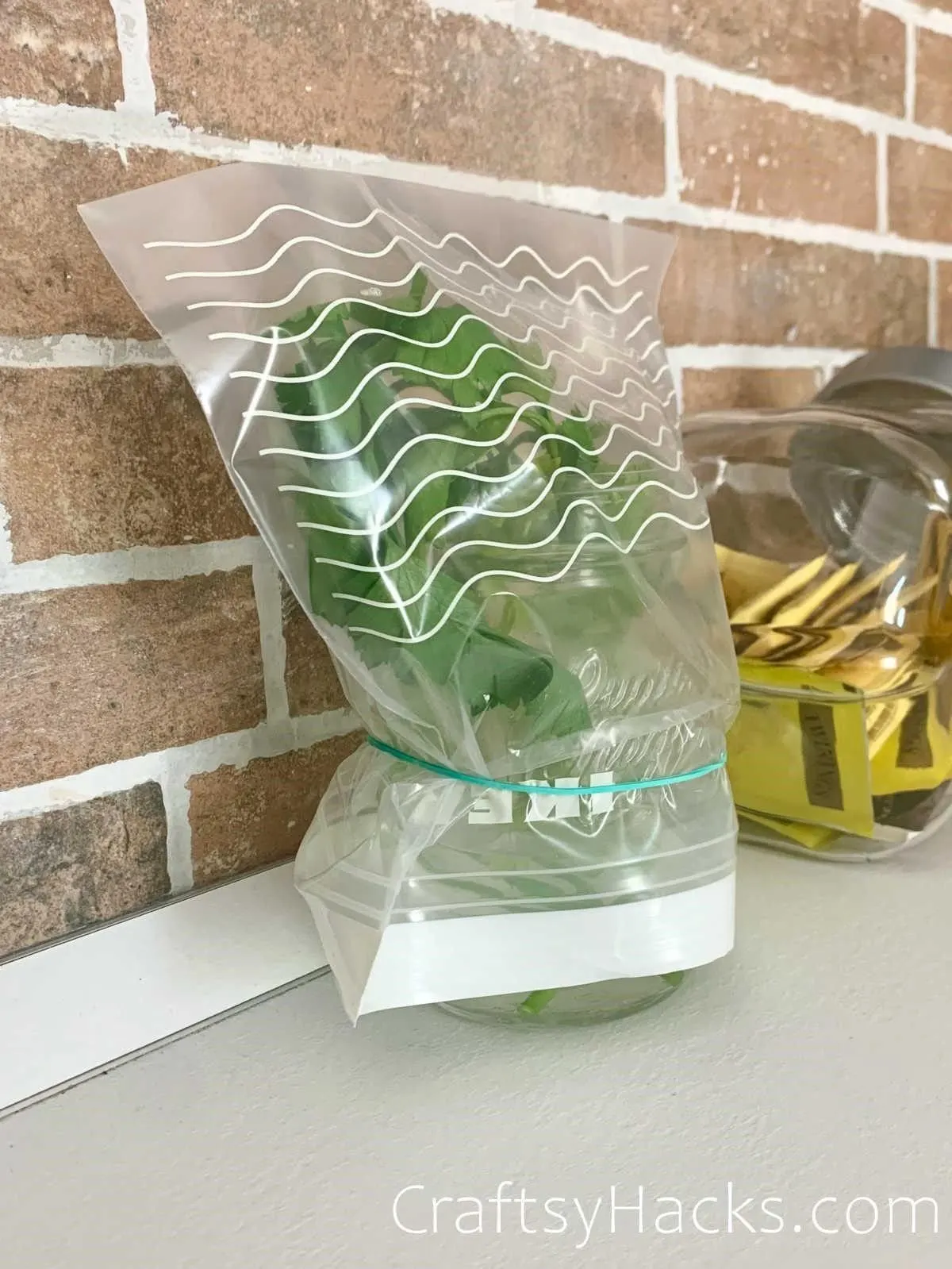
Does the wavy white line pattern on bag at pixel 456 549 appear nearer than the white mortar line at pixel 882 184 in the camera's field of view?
Yes

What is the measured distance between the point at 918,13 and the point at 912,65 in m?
0.04

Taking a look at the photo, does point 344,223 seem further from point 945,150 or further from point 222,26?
point 945,150

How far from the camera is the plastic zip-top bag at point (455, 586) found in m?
0.32

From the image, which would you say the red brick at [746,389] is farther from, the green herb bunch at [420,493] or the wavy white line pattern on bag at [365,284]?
the green herb bunch at [420,493]

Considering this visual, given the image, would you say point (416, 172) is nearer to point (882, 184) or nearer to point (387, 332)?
point (387, 332)

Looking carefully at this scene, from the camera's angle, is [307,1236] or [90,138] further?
[90,138]

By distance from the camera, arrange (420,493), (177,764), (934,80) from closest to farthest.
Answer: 1. (420,493)
2. (177,764)
3. (934,80)

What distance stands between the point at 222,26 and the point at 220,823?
12.4 inches

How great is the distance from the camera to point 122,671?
16.4 inches

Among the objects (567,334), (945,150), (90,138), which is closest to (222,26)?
(90,138)

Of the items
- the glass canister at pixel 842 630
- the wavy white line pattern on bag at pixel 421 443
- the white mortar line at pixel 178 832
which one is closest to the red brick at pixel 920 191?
the glass canister at pixel 842 630

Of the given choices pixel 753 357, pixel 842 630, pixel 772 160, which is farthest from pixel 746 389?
pixel 842 630

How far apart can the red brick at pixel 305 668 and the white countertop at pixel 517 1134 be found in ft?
0.39

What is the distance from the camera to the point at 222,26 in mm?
430
